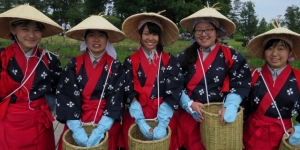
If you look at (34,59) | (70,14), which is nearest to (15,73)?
(34,59)

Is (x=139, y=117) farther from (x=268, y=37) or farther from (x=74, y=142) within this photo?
(x=268, y=37)

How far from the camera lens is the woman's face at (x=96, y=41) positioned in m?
2.78

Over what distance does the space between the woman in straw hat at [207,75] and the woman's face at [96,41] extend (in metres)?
0.88

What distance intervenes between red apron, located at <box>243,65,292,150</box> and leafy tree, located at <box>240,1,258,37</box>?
31.1m

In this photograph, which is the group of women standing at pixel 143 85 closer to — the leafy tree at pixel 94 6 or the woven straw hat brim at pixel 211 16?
the woven straw hat brim at pixel 211 16

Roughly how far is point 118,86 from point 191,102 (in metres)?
0.73

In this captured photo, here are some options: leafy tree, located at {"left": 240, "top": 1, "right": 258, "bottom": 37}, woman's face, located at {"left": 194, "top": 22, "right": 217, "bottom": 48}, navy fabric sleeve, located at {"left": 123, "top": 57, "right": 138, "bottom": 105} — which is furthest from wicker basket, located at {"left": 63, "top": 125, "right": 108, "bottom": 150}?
leafy tree, located at {"left": 240, "top": 1, "right": 258, "bottom": 37}

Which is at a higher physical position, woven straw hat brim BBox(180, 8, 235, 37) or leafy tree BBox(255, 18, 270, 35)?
leafy tree BBox(255, 18, 270, 35)

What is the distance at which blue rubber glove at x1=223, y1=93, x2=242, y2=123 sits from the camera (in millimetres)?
2439

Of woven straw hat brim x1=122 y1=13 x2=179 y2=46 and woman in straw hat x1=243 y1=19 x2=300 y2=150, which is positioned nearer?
woman in straw hat x1=243 y1=19 x2=300 y2=150

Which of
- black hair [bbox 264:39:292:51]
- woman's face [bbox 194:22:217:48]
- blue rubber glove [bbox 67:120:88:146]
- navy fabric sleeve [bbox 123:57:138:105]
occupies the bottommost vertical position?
blue rubber glove [bbox 67:120:88:146]

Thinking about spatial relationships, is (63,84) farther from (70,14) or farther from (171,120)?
(70,14)

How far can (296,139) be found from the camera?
2.57 meters

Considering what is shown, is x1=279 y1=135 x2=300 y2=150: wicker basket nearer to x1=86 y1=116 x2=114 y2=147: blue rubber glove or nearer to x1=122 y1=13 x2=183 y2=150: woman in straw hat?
x1=122 y1=13 x2=183 y2=150: woman in straw hat
